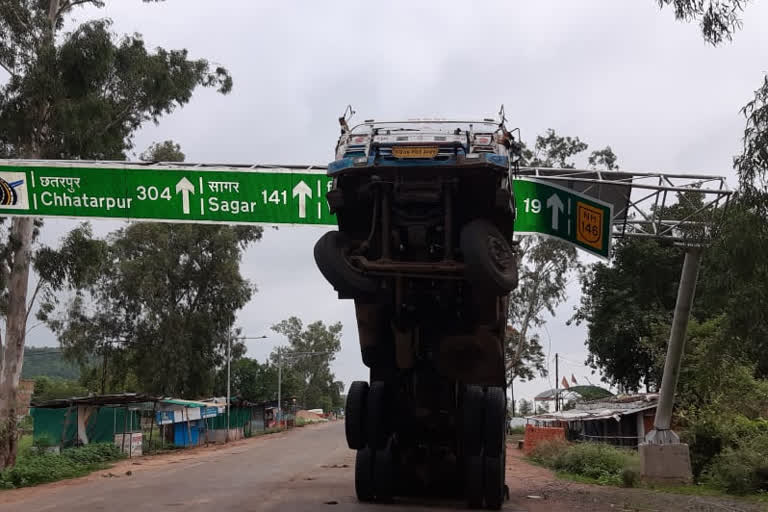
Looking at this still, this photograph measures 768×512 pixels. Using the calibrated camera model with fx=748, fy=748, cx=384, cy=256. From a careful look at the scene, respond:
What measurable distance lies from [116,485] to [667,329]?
847 inches

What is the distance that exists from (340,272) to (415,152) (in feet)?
5.15

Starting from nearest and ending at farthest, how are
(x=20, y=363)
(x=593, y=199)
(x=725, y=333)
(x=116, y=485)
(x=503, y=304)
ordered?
(x=503, y=304), (x=725, y=333), (x=593, y=199), (x=116, y=485), (x=20, y=363)

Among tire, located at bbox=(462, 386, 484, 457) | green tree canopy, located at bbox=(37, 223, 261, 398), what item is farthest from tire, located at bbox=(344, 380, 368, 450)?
green tree canopy, located at bbox=(37, 223, 261, 398)

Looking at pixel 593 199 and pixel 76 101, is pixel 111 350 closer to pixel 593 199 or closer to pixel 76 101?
pixel 76 101

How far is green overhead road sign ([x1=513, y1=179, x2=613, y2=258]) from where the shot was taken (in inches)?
535

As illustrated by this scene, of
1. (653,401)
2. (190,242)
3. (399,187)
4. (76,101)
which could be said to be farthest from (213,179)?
(190,242)

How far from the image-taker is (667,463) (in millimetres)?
16078

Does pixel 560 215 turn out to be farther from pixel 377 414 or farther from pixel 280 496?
pixel 280 496

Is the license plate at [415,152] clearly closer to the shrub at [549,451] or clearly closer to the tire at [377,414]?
the tire at [377,414]

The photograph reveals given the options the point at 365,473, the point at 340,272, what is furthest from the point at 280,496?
the point at 340,272

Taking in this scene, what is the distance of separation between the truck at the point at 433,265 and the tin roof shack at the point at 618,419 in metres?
21.1

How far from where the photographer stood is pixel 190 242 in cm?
4247

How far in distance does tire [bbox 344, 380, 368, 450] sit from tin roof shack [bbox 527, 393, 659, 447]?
2127 centimetres

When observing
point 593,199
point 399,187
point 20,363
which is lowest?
point 20,363
